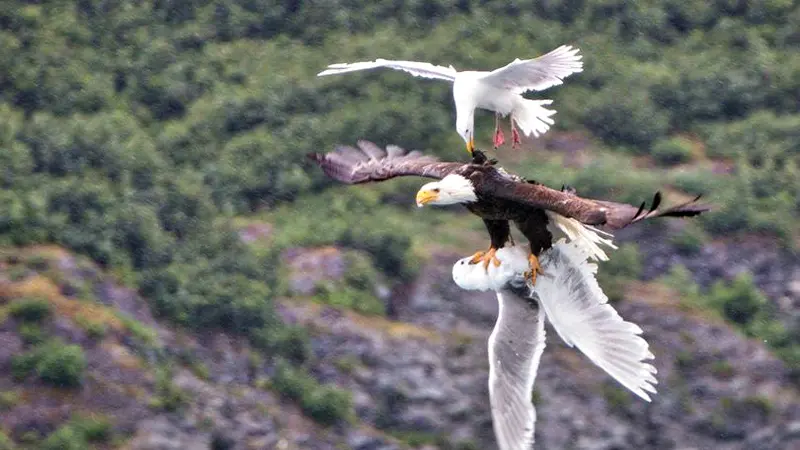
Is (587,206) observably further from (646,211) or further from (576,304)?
(576,304)

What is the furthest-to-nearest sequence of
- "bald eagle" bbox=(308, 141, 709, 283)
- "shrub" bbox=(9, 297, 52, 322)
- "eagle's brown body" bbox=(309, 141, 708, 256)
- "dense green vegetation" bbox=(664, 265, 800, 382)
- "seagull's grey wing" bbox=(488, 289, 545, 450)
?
"dense green vegetation" bbox=(664, 265, 800, 382)
"shrub" bbox=(9, 297, 52, 322)
"seagull's grey wing" bbox=(488, 289, 545, 450)
"bald eagle" bbox=(308, 141, 709, 283)
"eagle's brown body" bbox=(309, 141, 708, 256)

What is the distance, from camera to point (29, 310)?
90.5 feet

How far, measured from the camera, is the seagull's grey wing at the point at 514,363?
47.1ft

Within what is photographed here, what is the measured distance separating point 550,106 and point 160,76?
7.79 m

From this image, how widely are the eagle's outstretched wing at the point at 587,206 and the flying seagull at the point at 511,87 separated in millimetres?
1174

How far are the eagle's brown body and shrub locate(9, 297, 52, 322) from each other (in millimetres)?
13727

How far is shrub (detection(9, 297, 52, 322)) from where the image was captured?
2758cm

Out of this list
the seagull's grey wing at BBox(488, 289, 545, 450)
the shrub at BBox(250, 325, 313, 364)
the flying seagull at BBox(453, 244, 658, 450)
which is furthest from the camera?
the shrub at BBox(250, 325, 313, 364)

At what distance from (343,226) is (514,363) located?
17528 mm

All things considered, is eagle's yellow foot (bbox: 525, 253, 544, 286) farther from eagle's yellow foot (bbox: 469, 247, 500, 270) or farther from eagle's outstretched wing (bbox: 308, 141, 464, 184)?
eagle's outstretched wing (bbox: 308, 141, 464, 184)

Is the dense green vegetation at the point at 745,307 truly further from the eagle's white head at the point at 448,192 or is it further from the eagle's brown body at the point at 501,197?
the eagle's white head at the point at 448,192

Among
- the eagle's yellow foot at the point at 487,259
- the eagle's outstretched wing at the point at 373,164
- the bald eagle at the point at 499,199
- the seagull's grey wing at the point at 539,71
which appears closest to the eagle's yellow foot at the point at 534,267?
the bald eagle at the point at 499,199

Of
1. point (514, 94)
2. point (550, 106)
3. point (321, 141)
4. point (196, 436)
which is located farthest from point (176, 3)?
point (514, 94)

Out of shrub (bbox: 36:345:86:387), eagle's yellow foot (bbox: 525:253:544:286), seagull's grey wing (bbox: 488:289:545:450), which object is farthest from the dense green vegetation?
eagle's yellow foot (bbox: 525:253:544:286)
